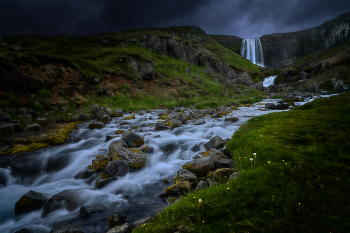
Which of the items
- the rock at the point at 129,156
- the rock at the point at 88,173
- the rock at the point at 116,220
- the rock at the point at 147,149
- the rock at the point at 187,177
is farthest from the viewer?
the rock at the point at 147,149

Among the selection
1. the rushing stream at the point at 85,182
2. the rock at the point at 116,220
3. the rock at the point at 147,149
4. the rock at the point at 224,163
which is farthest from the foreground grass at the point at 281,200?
the rock at the point at 147,149

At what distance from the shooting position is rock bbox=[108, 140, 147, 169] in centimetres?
957

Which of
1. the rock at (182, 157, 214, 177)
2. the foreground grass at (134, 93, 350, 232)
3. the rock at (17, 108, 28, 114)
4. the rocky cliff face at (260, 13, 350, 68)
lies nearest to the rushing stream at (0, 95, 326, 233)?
the rock at (182, 157, 214, 177)

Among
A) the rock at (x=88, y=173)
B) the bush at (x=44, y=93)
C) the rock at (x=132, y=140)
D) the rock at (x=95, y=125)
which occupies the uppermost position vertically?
the bush at (x=44, y=93)

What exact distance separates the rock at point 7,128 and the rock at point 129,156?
977 centimetres

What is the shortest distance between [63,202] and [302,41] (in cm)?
18647

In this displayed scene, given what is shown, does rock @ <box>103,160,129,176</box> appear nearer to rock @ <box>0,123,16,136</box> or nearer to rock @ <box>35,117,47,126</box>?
rock @ <box>0,123,16,136</box>

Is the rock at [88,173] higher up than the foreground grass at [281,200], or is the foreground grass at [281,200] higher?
the foreground grass at [281,200]

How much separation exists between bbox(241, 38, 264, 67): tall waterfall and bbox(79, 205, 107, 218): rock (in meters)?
161

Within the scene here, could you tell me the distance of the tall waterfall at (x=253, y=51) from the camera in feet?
478

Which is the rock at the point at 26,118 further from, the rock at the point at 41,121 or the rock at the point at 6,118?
the rock at the point at 6,118

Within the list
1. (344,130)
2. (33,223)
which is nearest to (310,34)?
(344,130)

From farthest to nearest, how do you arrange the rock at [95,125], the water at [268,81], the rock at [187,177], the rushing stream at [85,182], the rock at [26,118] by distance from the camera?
1. the water at [268,81]
2. the rock at [95,125]
3. the rock at [26,118]
4. the rock at [187,177]
5. the rushing stream at [85,182]

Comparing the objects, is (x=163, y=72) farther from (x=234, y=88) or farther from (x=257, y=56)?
(x=257, y=56)
